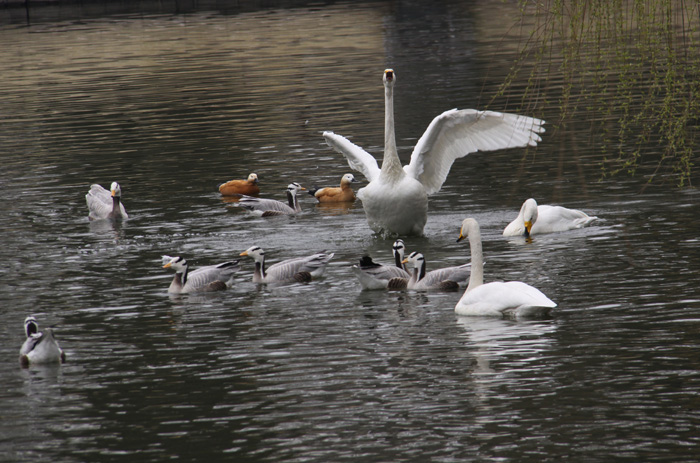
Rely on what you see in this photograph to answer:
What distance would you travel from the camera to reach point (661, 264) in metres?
13.5

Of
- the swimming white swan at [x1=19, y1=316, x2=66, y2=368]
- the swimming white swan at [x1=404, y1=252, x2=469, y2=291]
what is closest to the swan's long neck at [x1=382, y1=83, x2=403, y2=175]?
the swimming white swan at [x1=404, y1=252, x2=469, y2=291]

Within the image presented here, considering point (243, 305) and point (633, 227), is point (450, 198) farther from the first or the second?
point (243, 305)

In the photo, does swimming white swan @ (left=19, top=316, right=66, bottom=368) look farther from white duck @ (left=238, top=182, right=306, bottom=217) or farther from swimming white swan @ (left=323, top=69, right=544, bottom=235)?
white duck @ (left=238, top=182, right=306, bottom=217)

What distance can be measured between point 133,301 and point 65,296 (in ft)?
3.17

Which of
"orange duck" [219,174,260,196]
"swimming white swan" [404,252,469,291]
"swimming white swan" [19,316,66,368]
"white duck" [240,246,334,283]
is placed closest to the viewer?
"swimming white swan" [19,316,66,368]

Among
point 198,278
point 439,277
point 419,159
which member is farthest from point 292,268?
point 419,159

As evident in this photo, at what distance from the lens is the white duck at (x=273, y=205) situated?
19.0 meters

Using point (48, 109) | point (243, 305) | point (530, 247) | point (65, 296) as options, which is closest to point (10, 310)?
point (65, 296)

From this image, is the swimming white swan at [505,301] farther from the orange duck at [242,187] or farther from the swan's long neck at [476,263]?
the orange duck at [242,187]

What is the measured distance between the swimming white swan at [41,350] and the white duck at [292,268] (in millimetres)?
3806

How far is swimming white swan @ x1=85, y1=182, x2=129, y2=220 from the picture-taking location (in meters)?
18.8

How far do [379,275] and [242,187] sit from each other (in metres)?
7.56

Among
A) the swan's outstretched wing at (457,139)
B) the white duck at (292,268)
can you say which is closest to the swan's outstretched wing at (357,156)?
the swan's outstretched wing at (457,139)

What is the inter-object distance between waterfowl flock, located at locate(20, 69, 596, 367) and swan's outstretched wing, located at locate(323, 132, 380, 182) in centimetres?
2
